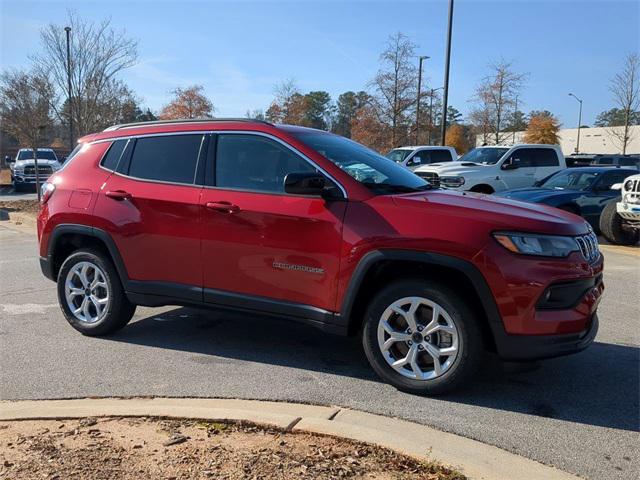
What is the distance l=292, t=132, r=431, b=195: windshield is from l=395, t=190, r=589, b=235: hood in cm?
27

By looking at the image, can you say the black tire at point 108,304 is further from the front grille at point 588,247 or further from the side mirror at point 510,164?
the side mirror at point 510,164

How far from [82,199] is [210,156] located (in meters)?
1.32

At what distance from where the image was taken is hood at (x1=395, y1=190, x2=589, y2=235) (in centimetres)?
370

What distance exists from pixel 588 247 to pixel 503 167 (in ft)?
39.0

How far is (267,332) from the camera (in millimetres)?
5434

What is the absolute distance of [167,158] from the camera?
490 cm

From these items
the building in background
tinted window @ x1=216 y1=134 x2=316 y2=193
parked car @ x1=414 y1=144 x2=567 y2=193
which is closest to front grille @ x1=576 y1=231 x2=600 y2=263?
tinted window @ x1=216 y1=134 x2=316 y2=193

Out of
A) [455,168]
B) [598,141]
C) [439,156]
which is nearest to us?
[455,168]

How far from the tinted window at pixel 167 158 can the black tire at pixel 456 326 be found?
1878 mm

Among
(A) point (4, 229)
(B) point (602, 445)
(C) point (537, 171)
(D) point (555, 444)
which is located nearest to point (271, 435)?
(D) point (555, 444)

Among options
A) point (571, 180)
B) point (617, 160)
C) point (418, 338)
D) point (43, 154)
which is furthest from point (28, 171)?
point (617, 160)

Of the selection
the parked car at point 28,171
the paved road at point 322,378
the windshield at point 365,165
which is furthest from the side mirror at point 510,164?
the parked car at point 28,171

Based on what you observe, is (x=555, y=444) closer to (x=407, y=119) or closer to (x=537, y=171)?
(x=537, y=171)

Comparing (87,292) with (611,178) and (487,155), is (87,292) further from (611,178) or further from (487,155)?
(487,155)
